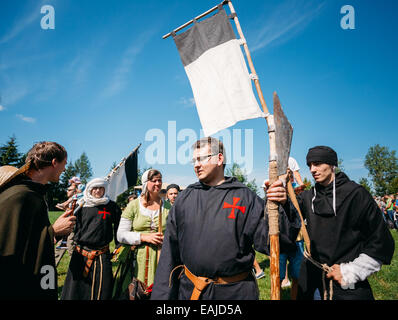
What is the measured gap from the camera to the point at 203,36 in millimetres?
2678

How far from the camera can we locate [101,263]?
388cm

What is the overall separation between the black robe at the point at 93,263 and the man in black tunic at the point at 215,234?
2.04 meters

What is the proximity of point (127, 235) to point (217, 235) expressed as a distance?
186 cm

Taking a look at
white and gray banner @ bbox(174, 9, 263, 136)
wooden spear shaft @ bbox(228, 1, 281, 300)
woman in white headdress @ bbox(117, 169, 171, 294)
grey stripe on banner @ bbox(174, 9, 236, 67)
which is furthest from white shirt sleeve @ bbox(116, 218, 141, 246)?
grey stripe on banner @ bbox(174, 9, 236, 67)

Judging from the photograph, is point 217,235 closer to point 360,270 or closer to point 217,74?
point 360,270

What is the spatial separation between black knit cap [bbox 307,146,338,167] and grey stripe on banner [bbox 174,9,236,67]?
1.65 m

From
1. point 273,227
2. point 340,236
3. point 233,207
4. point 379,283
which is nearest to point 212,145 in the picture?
point 233,207

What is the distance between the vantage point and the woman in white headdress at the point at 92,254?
12.3ft

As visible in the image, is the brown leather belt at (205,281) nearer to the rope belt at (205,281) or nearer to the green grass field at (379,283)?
the rope belt at (205,281)

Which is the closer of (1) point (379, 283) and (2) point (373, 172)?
(1) point (379, 283)

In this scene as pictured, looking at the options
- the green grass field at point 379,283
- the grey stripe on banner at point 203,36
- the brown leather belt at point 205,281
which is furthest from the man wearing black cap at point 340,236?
the green grass field at point 379,283

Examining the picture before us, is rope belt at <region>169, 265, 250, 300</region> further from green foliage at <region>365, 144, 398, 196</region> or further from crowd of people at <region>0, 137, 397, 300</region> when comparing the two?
green foliage at <region>365, 144, 398, 196</region>
